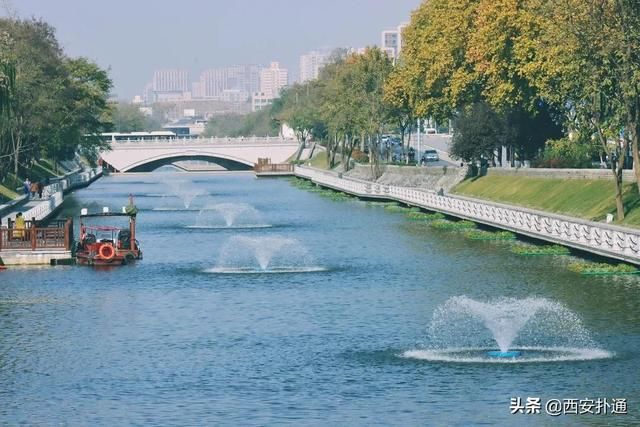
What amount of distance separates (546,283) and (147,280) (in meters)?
16.6

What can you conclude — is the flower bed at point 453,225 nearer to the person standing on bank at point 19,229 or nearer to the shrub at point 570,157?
the shrub at point 570,157

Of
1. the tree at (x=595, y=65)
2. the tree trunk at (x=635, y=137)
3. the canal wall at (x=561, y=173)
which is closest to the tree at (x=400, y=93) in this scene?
the canal wall at (x=561, y=173)

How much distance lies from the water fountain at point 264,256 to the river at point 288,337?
16cm

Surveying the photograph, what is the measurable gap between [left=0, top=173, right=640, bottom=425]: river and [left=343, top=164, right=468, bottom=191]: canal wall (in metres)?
40.5

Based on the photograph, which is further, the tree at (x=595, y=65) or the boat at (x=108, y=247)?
the tree at (x=595, y=65)

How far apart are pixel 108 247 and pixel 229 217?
1509 inches

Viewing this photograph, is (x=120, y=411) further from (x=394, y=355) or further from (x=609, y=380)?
(x=609, y=380)

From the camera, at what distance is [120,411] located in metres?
35.2

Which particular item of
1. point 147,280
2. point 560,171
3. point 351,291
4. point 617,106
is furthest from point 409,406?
point 560,171

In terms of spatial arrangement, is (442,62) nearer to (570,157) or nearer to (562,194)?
(570,157)

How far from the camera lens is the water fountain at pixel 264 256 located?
67.4 m

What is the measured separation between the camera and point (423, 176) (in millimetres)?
133250

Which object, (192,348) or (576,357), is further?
(192,348)

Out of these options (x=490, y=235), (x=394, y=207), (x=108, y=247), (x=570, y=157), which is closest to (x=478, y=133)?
(x=394, y=207)
